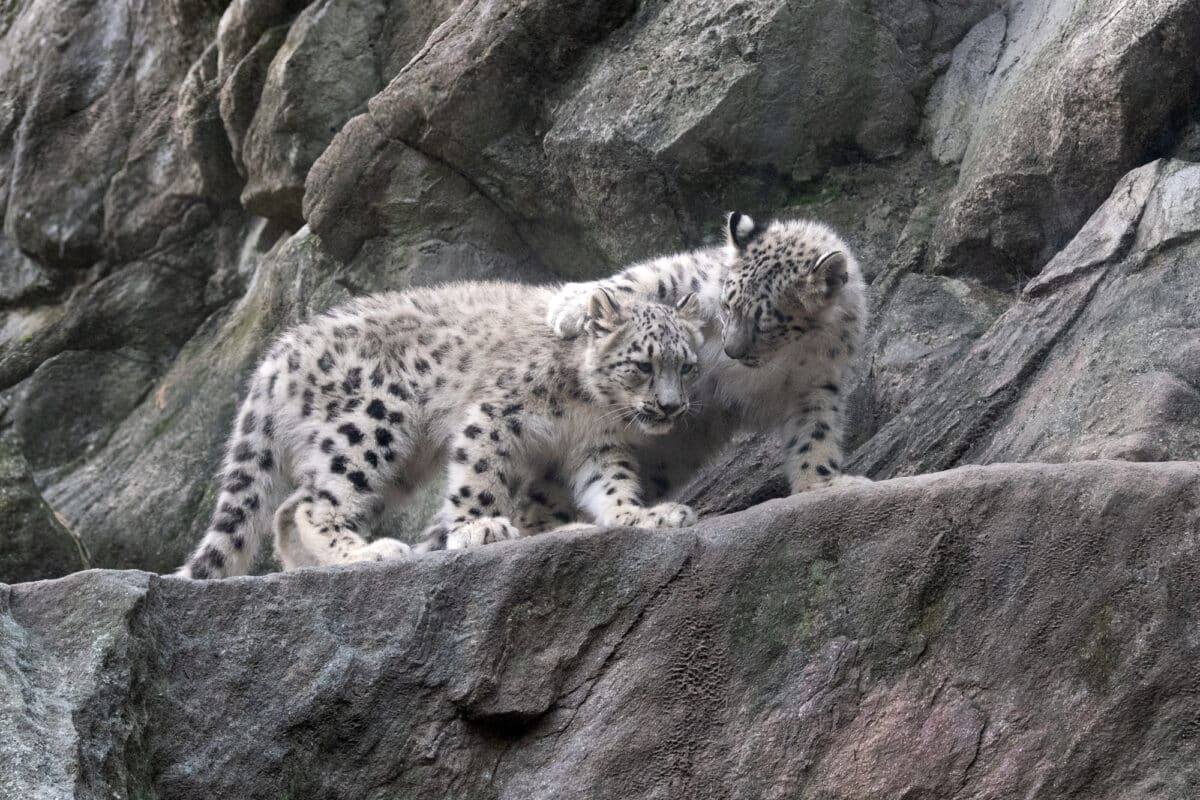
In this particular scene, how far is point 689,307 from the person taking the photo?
6.78m

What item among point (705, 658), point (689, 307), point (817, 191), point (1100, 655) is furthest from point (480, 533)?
point (817, 191)

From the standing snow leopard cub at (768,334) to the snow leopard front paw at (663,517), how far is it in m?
0.94

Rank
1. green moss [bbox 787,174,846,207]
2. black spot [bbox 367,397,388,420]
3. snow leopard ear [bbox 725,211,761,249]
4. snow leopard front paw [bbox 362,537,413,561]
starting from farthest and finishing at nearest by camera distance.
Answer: green moss [bbox 787,174,846,207] < snow leopard ear [bbox 725,211,761,249] < black spot [bbox 367,397,388,420] < snow leopard front paw [bbox 362,537,413,561]

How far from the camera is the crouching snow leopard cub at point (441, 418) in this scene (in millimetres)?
6258

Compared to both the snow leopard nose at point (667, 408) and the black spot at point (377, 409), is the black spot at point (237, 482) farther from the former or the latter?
the snow leopard nose at point (667, 408)

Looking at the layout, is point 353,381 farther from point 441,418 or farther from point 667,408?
point 667,408

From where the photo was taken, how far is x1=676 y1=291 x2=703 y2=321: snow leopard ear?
6.76 meters

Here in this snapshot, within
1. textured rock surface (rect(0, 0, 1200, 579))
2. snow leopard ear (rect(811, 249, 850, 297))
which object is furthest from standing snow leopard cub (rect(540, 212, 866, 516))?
textured rock surface (rect(0, 0, 1200, 579))

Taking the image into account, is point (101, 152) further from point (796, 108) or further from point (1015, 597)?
point (1015, 597)

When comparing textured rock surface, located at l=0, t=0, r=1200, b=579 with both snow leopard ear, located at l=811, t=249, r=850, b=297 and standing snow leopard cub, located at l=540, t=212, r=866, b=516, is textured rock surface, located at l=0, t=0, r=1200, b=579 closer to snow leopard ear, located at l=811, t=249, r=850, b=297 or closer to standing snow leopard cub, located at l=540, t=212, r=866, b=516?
standing snow leopard cub, located at l=540, t=212, r=866, b=516

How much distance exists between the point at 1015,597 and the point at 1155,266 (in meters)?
2.38

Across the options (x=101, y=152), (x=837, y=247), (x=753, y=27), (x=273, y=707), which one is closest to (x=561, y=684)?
(x=273, y=707)

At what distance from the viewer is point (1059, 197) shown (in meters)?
7.13

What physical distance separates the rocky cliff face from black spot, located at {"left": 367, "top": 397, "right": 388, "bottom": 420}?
1765mm
